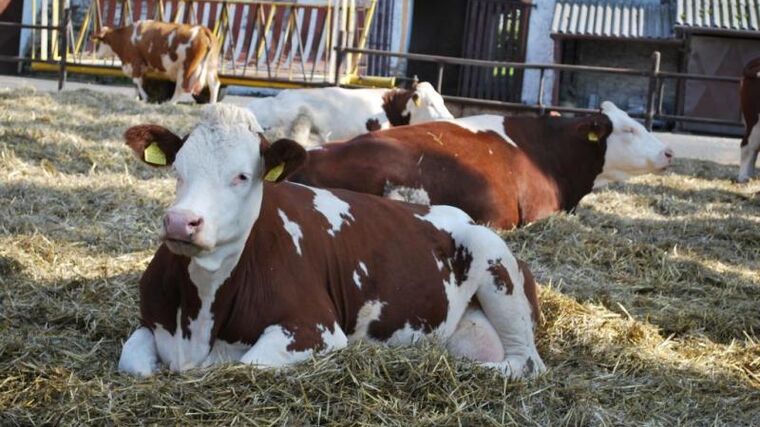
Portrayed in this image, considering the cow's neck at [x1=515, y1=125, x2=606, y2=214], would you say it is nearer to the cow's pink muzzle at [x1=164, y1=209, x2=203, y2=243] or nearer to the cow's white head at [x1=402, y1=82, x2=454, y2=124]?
the cow's white head at [x1=402, y1=82, x2=454, y2=124]

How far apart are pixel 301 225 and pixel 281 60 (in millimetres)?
17204

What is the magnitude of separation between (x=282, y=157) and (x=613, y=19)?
21.0 meters

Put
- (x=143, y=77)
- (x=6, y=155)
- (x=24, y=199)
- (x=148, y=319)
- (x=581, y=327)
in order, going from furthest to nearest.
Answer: (x=143, y=77)
(x=6, y=155)
(x=24, y=199)
(x=581, y=327)
(x=148, y=319)

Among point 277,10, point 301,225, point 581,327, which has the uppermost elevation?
point 277,10

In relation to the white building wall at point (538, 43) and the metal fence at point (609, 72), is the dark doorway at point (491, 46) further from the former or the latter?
the metal fence at point (609, 72)

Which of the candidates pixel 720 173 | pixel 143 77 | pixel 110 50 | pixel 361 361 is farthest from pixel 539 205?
pixel 110 50

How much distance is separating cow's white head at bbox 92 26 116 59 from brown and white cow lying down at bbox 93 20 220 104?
Result: 0.53 m

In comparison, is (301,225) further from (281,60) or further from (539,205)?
(281,60)

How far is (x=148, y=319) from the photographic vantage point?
4.54m

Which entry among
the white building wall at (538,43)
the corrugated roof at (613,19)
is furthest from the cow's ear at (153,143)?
the white building wall at (538,43)

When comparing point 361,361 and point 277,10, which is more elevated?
point 277,10

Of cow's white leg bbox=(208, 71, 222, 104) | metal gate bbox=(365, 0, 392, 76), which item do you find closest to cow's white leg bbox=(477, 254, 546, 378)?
cow's white leg bbox=(208, 71, 222, 104)

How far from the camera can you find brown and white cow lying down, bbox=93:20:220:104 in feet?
63.1

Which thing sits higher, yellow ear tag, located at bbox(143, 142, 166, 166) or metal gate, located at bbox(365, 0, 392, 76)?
metal gate, located at bbox(365, 0, 392, 76)
